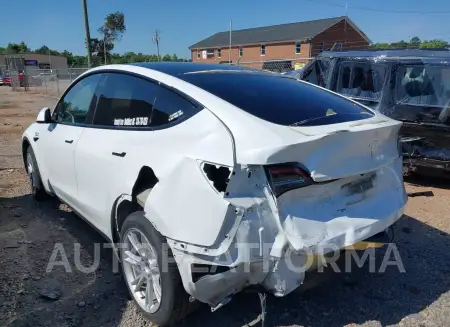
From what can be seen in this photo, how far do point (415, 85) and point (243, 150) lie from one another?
4.75 m

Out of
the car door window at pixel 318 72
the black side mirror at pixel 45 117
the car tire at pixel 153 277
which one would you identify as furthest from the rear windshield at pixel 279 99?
the car door window at pixel 318 72

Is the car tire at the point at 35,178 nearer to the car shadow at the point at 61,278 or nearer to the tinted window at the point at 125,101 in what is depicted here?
A: the car shadow at the point at 61,278

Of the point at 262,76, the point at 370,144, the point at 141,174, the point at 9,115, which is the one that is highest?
the point at 262,76

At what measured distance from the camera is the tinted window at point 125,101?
112 inches

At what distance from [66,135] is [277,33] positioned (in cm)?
4894

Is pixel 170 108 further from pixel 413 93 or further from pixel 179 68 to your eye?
pixel 413 93

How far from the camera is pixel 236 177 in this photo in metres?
2.07

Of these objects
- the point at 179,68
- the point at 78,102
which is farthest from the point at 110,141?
the point at 78,102

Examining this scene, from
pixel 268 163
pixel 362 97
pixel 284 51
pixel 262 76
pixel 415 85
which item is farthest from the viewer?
pixel 284 51

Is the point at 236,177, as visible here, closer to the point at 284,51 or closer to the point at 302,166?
the point at 302,166

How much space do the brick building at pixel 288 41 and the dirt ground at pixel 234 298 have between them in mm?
40424

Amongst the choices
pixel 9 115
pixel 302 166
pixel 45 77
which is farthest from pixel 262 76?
pixel 45 77

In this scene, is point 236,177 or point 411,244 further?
point 411,244

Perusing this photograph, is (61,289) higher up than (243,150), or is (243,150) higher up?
(243,150)
